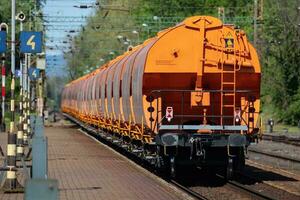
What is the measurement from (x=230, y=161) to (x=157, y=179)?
1.74 meters

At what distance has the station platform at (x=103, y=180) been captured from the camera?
1405 cm

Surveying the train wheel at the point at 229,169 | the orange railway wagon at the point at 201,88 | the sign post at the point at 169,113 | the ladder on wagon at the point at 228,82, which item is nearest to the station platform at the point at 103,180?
the orange railway wagon at the point at 201,88

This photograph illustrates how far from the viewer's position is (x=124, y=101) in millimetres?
22094

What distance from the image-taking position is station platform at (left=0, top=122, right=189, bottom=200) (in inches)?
553

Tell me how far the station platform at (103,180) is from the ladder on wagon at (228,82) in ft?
7.47

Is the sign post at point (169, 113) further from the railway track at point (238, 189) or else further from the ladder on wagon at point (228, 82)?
the railway track at point (238, 189)

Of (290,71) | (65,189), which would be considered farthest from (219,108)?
(290,71)

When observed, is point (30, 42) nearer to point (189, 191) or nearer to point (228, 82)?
point (228, 82)

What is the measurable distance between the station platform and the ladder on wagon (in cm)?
228

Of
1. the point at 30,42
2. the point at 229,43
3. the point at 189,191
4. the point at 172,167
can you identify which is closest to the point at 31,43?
the point at 30,42

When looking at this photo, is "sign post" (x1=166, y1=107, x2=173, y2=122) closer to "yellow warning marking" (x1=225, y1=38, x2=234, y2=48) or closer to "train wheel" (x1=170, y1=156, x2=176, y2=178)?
"train wheel" (x1=170, y1=156, x2=176, y2=178)

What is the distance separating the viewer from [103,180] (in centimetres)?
1666

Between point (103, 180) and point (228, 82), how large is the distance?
12.1ft

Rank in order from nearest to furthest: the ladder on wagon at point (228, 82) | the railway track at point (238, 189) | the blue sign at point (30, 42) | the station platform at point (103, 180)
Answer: the station platform at point (103, 180), the railway track at point (238, 189), the ladder on wagon at point (228, 82), the blue sign at point (30, 42)
